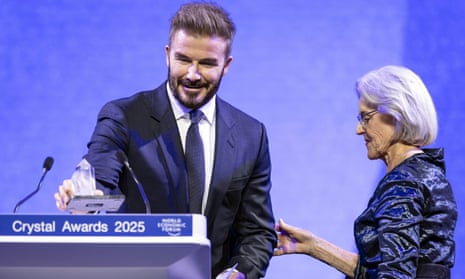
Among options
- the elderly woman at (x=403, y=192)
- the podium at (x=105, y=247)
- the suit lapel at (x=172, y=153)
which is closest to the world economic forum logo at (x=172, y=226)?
the podium at (x=105, y=247)

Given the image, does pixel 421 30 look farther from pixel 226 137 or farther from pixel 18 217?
pixel 18 217

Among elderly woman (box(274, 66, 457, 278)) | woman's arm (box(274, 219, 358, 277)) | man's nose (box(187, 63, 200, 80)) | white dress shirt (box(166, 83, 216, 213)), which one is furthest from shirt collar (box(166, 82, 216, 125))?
elderly woman (box(274, 66, 457, 278))

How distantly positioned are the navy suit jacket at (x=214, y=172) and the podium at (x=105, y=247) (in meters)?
1.02

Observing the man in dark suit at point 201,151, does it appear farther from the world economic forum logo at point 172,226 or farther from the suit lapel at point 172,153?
the world economic forum logo at point 172,226

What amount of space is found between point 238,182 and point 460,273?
1.40m

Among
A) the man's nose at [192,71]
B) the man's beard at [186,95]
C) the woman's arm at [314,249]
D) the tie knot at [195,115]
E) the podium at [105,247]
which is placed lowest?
the podium at [105,247]

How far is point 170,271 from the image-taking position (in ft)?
6.05

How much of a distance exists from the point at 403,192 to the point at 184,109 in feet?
3.12

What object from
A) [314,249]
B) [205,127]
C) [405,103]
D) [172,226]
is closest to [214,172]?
[205,127]

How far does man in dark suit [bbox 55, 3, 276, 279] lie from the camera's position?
299 cm

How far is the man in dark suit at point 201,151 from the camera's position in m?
2.99

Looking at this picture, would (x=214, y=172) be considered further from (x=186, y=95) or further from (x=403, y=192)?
(x=403, y=192)

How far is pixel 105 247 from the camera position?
1824 millimetres

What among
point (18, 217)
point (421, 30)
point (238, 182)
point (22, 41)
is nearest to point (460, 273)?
point (421, 30)
